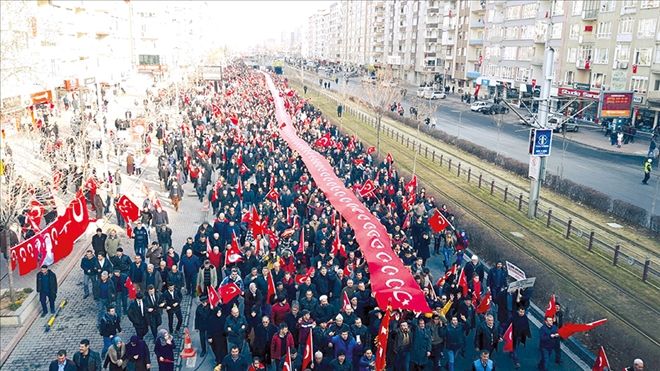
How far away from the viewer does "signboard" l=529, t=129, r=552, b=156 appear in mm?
21750

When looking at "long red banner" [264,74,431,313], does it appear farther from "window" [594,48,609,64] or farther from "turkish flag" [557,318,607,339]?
A: "window" [594,48,609,64]

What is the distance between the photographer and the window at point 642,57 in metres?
47.6

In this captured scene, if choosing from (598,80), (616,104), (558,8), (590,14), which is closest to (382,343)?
(616,104)

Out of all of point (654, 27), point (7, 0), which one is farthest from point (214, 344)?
point (654, 27)

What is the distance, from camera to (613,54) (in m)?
52.2

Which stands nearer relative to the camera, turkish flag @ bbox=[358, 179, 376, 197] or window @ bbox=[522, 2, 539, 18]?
turkish flag @ bbox=[358, 179, 376, 197]

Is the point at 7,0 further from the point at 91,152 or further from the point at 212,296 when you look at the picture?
the point at 212,296

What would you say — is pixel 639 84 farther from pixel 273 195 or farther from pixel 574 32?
pixel 273 195

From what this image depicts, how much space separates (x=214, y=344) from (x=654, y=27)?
1871 inches

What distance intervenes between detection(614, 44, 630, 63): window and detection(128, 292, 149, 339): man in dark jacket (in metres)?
50.0

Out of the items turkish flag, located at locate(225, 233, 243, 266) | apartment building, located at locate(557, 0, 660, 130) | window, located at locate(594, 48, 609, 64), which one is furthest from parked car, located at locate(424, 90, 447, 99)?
turkish flag, located at locate(225, 233, 243, 266)

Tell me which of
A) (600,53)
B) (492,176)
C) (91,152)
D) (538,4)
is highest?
(538,4)

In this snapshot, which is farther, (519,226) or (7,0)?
(519,226)

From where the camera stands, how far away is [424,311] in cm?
1165
